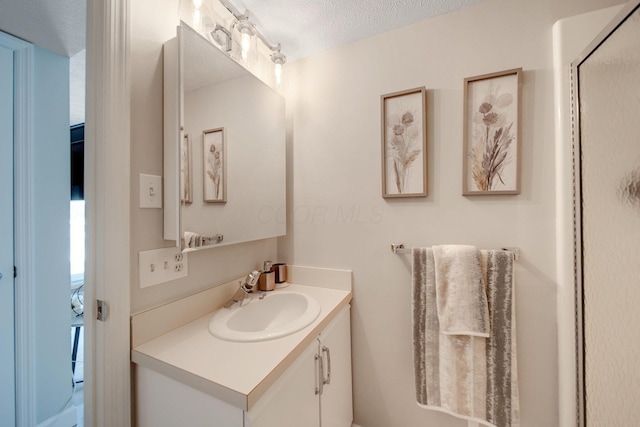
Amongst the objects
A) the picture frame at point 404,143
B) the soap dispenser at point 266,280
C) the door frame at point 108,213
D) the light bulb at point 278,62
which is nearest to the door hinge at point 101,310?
the door frame at point 108,213

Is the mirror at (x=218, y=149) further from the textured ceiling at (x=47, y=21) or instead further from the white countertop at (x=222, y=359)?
the textured ceiling at (x=47, y=21)

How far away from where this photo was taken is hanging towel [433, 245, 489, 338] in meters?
1.00

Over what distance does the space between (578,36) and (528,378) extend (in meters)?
1.37

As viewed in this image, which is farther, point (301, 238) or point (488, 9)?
point (301, 238)

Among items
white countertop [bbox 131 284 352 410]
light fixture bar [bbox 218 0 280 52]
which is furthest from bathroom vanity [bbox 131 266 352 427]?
light fixture bar [bbox 218 0 280 52]

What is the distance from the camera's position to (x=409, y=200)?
48.2 inches

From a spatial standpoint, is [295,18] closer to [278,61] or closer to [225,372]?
[278,61]

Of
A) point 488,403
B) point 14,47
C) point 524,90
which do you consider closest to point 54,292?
point 14,47

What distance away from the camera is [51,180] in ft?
4.75

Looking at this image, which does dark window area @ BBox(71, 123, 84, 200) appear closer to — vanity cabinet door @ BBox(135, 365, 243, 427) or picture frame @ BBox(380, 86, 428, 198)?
vanity cabinet door @ BBox(135, 365, 243, 427)

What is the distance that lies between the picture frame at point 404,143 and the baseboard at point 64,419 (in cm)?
230

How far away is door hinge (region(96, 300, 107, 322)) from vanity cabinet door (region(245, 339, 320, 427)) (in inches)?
21.8

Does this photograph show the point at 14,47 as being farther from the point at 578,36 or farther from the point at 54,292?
the point at 578,36

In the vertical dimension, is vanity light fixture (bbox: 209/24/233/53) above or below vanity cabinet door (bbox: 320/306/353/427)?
above
